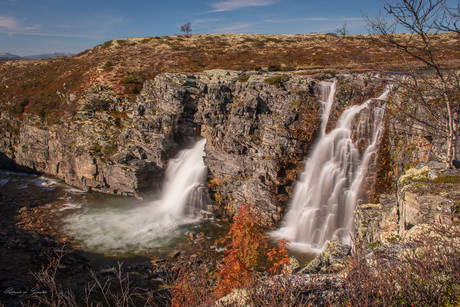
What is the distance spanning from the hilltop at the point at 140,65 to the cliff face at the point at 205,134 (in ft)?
13.7

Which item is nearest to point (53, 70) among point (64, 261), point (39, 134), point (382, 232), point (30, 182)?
point (39, 134)

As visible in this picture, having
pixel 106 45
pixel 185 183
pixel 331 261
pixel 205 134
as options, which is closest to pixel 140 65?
pixel 106 45

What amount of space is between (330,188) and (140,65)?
134ft

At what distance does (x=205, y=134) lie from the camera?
27.5m

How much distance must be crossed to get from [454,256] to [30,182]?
4047cm

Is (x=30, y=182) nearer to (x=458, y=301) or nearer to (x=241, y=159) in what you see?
(x=241, y=159)

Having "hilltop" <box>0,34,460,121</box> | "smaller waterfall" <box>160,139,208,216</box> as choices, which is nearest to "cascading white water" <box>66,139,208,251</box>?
"smaller waterfall" <box>160,139,208,216</box>

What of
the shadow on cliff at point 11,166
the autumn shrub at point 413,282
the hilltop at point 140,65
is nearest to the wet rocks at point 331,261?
the autumn shrub at point 413,282

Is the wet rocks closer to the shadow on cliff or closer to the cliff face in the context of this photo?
the cliff face

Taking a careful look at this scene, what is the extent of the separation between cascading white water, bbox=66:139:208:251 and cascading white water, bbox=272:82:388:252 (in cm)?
886

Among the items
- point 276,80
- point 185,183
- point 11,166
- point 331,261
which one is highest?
point 276,80

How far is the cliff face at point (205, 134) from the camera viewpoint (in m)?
22.1

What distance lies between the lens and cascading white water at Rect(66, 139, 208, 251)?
20.4m

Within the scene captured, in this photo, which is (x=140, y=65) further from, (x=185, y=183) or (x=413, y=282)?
(x=413, y=282)
